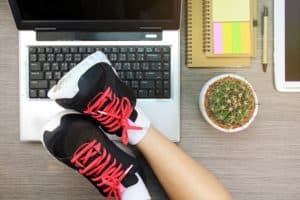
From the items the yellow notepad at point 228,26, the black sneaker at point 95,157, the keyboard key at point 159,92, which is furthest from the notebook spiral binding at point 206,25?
the black sneaker at point 95,157

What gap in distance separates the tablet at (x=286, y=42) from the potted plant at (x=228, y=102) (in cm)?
7

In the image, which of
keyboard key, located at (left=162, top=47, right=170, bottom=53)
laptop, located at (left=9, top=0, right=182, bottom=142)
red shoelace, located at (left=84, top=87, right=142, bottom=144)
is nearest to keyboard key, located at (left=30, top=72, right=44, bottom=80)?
laptop, located at (left=9, top=0, right=182, bottom=142)

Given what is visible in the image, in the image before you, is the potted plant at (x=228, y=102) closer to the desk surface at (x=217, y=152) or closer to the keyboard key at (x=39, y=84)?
the desk surface at (x=217, y=152)

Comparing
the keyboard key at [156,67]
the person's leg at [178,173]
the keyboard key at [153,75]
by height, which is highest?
the keyboard key at [156,67]

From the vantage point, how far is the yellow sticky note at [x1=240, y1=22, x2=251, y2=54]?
746 mm

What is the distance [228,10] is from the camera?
74 centimetres

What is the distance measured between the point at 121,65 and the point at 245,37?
0.22 m

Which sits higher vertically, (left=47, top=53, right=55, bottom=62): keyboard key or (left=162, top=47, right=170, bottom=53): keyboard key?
(left=162, top=47, right=170, bottom=53): keyboard key

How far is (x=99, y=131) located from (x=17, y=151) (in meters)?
0.15

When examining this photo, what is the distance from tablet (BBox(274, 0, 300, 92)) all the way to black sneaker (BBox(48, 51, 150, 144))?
0.82 feet

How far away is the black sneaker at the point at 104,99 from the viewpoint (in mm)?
701

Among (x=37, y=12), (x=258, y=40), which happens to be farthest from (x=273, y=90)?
(x=37, y=12)

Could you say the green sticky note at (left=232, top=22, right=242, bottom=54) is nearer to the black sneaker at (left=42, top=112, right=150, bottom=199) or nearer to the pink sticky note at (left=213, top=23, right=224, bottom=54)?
the pink sticky note at (left=213, top=23, right=224, bottom=54)

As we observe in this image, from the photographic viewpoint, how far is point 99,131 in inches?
29.1
